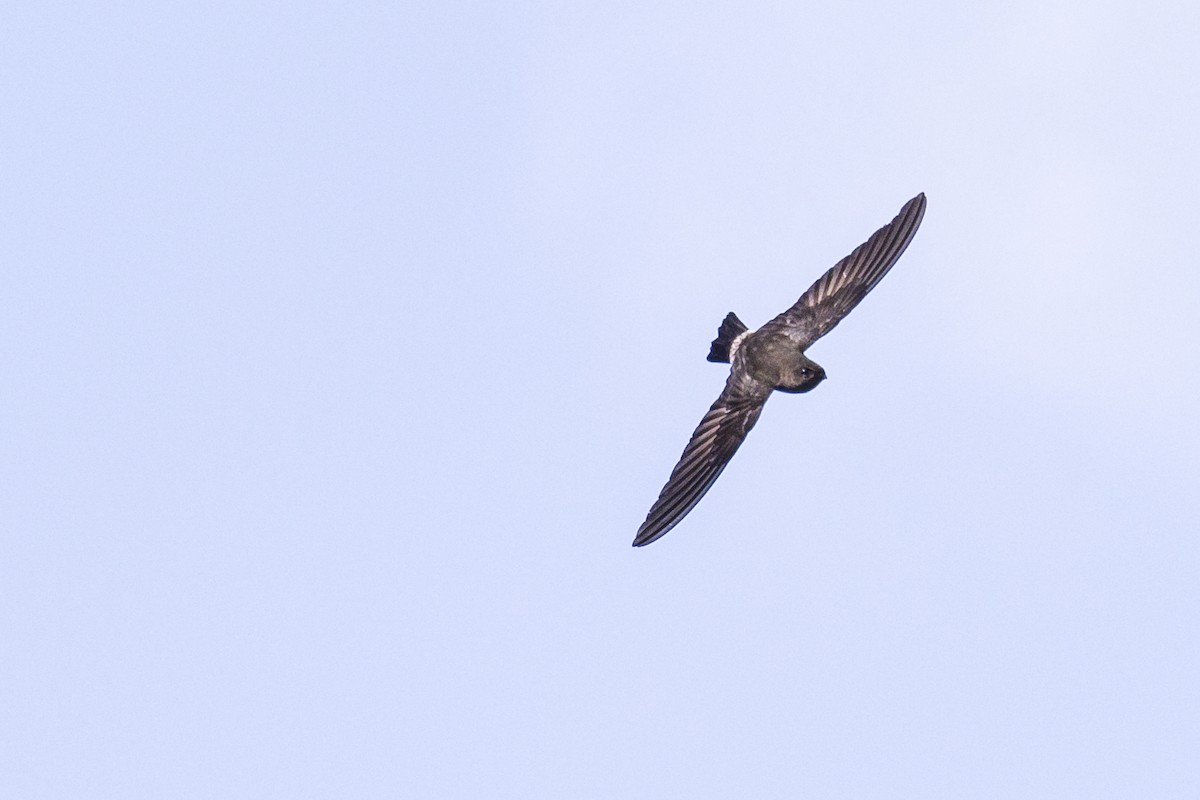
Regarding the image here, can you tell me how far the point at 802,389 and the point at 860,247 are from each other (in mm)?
2827

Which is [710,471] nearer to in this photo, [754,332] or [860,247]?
[754,332]

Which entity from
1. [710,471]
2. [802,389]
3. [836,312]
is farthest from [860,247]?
[710,471]

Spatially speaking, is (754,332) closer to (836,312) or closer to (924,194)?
(836,312)

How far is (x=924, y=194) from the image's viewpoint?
26047 millimetres

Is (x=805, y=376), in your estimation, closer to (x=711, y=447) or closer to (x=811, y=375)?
(x=811, y=375)

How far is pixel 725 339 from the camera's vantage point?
84.1 ft

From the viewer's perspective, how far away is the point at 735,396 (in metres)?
24.6

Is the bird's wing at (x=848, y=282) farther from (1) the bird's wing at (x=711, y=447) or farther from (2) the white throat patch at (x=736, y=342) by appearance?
(1) the bird's wing at (x=711, y=447)

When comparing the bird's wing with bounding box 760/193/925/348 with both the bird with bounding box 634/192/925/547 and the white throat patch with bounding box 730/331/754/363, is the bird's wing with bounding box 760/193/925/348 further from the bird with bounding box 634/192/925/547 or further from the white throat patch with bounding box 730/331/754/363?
the white throat patch with bounding box 730/331/754/363

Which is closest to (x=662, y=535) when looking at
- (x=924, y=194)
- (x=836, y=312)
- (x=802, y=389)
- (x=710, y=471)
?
(x=710, y=471)

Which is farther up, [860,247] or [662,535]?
[860,247]

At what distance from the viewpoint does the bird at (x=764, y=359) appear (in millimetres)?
23812

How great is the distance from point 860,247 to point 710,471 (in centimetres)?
445

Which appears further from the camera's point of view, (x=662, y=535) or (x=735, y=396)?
(x=735, y=396)
